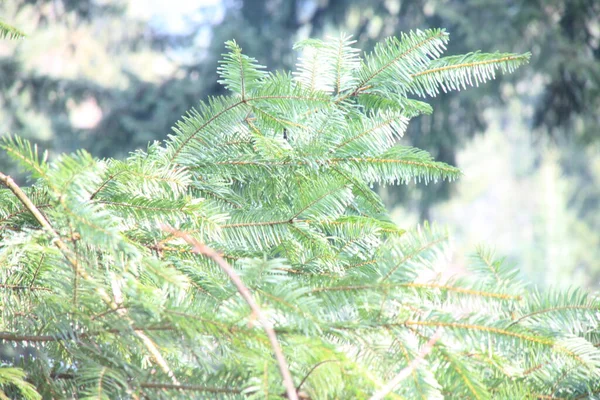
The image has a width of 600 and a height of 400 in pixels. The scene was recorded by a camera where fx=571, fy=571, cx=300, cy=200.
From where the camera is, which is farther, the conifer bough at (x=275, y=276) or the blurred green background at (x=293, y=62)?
the blurred green background at (x=293, y=62)

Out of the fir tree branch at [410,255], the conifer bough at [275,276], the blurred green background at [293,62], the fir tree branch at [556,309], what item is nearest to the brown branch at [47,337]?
the conifer bough at [275,276]

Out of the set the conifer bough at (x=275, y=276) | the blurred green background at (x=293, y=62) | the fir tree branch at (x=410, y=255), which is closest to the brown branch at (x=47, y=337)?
the conifer bough at (x=275, y=276)

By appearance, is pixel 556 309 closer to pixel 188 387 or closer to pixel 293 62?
pixel 188 387

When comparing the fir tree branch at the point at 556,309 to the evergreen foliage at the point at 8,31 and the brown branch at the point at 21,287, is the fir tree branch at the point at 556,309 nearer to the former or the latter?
the brown branch at the point at 21,287

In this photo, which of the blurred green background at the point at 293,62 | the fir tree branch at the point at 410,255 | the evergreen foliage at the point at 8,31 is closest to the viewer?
the fir tree branch at the point at 410,255

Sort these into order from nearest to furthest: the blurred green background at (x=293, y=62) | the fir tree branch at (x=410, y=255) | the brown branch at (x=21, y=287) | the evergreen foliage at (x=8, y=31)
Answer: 1. the fir tree branch at (x=410, y=255)
2. the brown branch at (x=21, y=287)
3. the evergreen foliage at (x=8, y=31)
4. the blurred green background at (x=293, y=62)

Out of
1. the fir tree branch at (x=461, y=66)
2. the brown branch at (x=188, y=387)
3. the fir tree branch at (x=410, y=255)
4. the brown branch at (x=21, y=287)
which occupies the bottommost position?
the brown branch at (x=188, y=387)

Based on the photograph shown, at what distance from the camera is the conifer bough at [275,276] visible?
1.43ft

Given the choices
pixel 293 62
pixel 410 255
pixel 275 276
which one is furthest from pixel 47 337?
pixel 293 62

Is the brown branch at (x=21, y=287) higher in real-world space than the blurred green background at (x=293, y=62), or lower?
lower

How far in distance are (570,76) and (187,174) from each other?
16.0ft

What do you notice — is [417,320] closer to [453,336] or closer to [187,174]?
[453,336]

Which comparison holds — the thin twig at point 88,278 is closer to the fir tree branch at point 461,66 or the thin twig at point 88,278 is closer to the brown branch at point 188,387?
the brown branch at point 188,387

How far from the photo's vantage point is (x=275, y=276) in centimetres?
46
